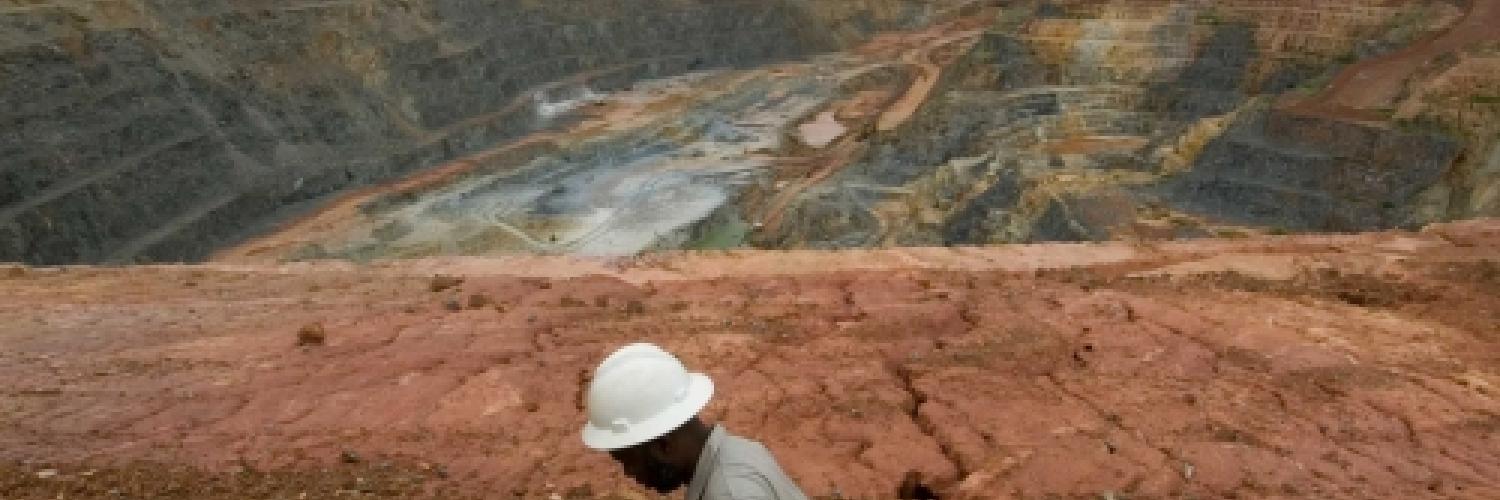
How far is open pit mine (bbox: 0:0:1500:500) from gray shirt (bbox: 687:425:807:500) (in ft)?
6.42

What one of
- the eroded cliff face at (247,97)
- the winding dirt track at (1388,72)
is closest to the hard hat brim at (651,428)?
the winding dirt track at (1388,72)

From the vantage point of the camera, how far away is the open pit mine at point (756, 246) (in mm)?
5180

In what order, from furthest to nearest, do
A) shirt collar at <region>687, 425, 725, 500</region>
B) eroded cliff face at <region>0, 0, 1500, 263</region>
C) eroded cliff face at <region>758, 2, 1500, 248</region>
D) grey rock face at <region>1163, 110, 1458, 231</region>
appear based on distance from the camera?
eroded cliff face at <region>0, 0, 1500, 263</region>, eroded cliff face at <region>758, 2, 1500, 248</region>, grey rock face at <region>1163, 110, 1458, 231</region>, shirt collar at <region>687, 425, 725, 500</region>

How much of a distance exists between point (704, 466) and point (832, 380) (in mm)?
3132

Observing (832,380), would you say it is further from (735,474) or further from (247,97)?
(247,97)

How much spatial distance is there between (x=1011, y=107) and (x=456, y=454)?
1016 inches

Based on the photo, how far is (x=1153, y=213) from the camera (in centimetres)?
2131

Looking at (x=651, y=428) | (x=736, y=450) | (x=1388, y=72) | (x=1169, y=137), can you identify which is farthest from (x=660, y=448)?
(x=1169, y=137)

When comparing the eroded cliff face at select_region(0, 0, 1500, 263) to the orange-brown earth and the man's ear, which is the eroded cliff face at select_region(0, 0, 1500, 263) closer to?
the orange-brown earth

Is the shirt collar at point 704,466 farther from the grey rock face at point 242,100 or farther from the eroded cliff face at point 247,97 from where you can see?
the grey rock face at point 242,100

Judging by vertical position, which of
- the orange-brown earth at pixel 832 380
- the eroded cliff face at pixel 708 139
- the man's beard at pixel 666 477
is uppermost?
the man's beard at pixel 666 477

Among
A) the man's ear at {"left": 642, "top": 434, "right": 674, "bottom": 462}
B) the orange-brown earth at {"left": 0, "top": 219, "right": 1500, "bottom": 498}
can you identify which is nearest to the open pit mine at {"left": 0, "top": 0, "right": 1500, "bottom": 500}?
the orange-brown earth at {"left": 0, "top": 219, "right": 1500, "bottom": 498}

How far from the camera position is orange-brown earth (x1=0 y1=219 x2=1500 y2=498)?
488cm

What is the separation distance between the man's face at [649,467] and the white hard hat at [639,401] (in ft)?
0.18
